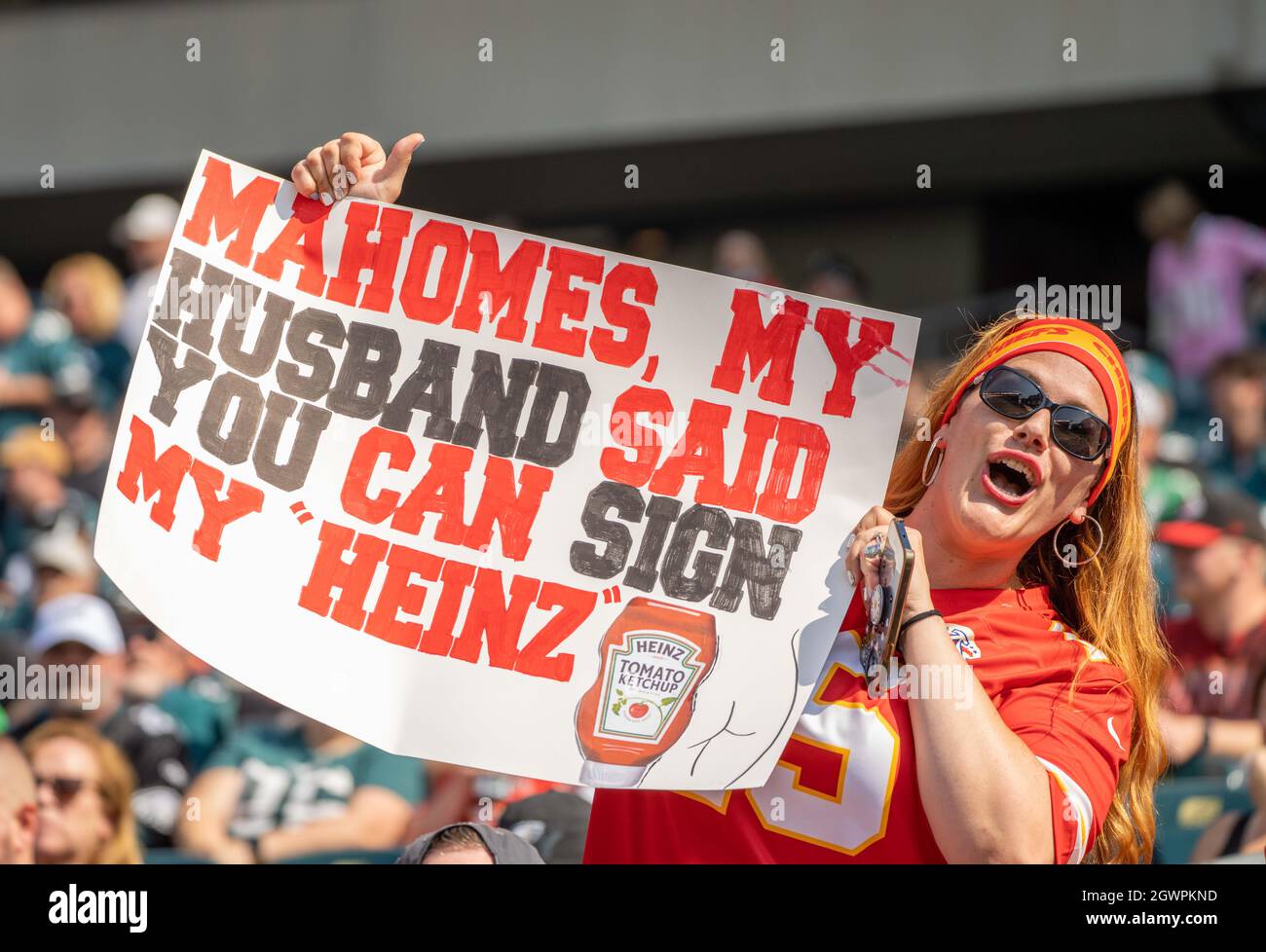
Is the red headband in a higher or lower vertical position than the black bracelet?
higher

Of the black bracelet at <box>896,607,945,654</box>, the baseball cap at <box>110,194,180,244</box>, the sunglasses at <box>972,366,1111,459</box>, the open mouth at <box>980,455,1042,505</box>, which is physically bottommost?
the black bracelet at <box>896,607,945,654</box>

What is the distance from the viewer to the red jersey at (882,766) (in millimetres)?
2121

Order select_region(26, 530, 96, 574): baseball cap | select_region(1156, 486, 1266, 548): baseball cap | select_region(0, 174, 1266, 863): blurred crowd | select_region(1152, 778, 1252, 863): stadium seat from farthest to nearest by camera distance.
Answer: select_region(26, 530, 96, 574): baseball cap
select_region(1156, 486, 1266, 548): baseball cap
select_region(0, 174, 1266, 863): blurred crowd
select_region(1152, 778, 1252, 863): stadium seat

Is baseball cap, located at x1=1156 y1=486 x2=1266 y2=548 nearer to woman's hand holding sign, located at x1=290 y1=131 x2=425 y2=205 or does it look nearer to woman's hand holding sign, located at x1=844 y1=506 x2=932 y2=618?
woman's hand holding sign, located at x1=844 y1=506 x2=932 y2=618

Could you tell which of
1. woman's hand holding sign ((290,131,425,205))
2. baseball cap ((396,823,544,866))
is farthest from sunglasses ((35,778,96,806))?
woman's hand holding sign ((290,131,425,205))

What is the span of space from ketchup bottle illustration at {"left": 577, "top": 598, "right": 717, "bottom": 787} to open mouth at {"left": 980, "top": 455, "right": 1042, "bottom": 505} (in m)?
0.42

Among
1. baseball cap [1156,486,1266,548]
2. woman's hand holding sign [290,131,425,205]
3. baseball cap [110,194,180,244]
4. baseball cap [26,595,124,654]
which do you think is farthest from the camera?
baseball cap [110,194,180,244]

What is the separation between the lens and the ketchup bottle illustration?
2.30 metres

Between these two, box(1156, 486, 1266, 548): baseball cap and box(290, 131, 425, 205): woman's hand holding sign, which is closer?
box(290, 131, 425, 205): woman's hand holding sign

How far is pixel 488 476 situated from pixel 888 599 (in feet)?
2.06
